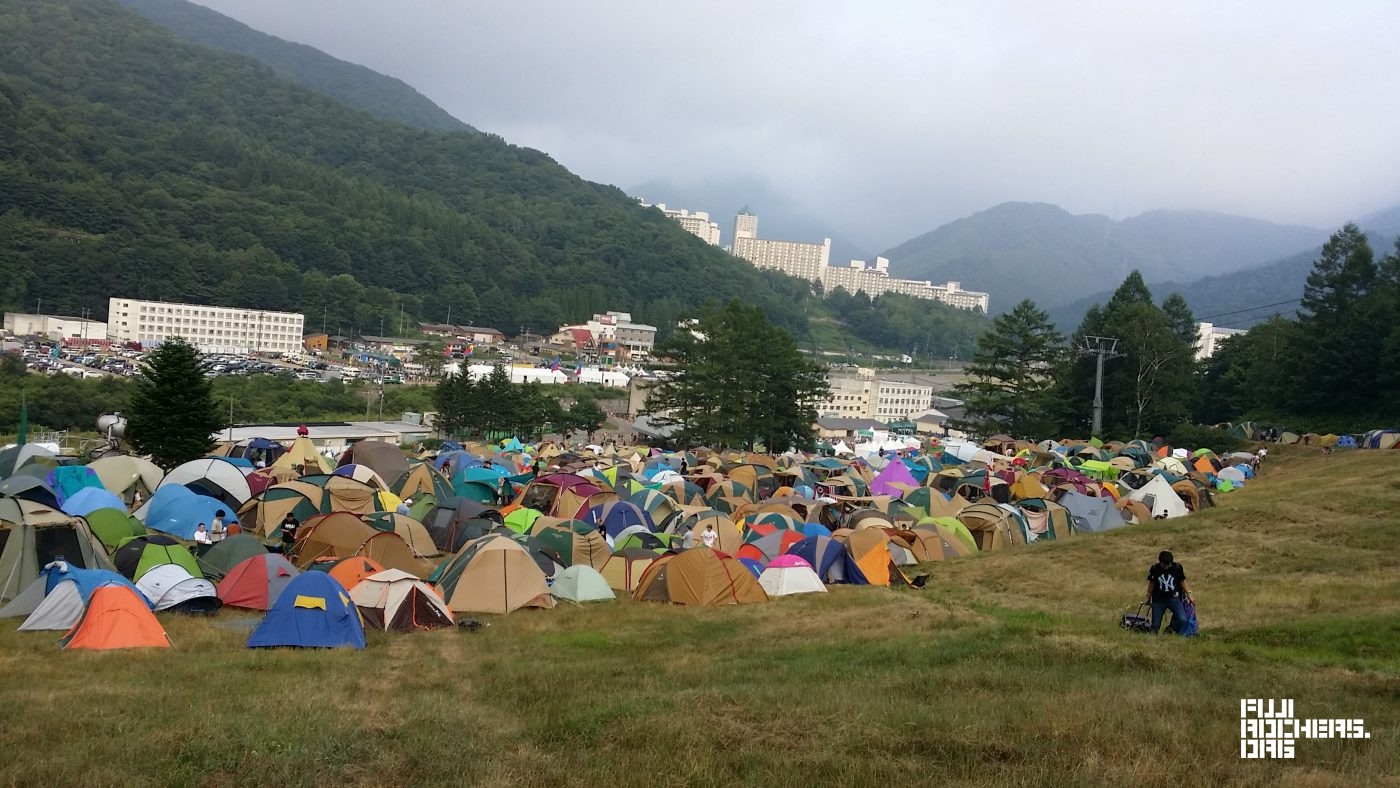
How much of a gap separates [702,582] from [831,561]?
2739 mm

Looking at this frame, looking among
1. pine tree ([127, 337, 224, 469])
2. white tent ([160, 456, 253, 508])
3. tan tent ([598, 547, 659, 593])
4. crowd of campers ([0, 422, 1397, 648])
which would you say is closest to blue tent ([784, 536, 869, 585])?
crowd of campers ([0, 422, 1397, 648])

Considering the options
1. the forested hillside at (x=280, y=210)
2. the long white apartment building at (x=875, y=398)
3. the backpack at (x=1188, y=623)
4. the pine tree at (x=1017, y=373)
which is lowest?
the long white apartment building at (x=875, y=398)

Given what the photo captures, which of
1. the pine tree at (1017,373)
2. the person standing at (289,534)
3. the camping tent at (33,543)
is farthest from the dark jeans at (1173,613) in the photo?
the pine tree at (1017,373)

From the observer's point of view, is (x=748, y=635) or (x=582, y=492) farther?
(x=582, y=492)

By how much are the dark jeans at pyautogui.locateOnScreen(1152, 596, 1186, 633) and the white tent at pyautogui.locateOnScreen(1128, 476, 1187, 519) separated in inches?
557

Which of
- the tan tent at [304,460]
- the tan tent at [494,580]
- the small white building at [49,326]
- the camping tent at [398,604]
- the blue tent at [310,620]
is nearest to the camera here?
the blue tent at [310,620]

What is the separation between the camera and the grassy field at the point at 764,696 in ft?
16.7

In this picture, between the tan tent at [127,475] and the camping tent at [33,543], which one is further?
the tan tent at [127,475]

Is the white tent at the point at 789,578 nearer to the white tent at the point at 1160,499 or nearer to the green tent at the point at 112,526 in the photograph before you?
the green tent at the point at 112,526

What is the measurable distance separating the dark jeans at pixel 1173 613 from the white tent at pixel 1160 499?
14145 millimetres

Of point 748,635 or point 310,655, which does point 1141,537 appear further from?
point 310,655

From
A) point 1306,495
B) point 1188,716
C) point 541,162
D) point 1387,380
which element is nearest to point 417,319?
point 541,162

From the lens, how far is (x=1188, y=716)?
18.5ft

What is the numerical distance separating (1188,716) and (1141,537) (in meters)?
9.91
